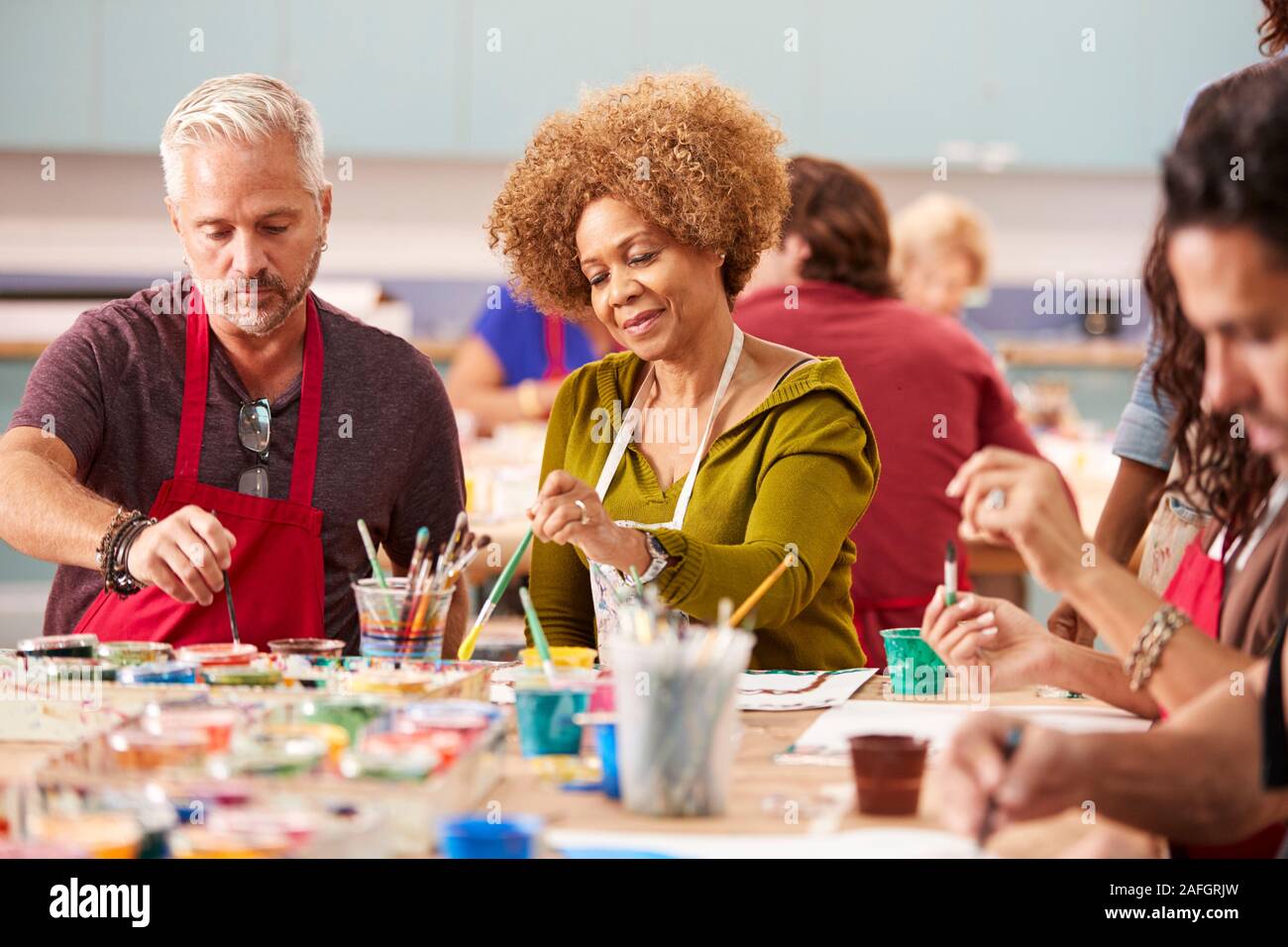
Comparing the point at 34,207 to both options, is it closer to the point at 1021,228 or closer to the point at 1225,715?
the point at 1021,228

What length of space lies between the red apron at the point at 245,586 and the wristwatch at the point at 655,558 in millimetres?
526

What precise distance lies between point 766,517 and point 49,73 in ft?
17.3

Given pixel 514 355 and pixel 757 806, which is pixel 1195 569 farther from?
pixel 514 355

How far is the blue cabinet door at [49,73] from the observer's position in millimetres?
6328

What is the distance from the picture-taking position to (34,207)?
6711 millimetres

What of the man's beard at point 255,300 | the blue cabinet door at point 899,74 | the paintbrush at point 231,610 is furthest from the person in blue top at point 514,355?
the paintbrush at point 231,610

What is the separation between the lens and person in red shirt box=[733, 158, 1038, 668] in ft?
10.8

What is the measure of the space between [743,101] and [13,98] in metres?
4.84

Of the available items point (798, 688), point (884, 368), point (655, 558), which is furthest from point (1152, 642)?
point (884, 368)

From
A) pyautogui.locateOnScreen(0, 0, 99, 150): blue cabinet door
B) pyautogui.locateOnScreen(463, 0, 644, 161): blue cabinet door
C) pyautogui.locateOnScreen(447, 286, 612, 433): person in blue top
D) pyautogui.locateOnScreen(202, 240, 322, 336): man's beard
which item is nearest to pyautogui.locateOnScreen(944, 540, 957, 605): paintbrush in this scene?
pyautogui.locateOnScreen(202, 240, 322, 336): man's beard

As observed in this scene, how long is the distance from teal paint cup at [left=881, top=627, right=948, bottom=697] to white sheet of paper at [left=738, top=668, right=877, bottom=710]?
0.07 metres

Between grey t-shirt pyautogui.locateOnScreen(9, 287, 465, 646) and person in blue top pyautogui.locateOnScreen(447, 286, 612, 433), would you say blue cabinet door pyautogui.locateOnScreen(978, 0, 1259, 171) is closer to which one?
person in blue top pyautogui.locateOnScreen(447, 286, 612, 433)

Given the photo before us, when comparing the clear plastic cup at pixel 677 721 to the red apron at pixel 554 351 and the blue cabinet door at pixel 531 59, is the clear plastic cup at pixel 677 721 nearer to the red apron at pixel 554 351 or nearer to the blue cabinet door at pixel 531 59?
the red apron at pixel 554 351
